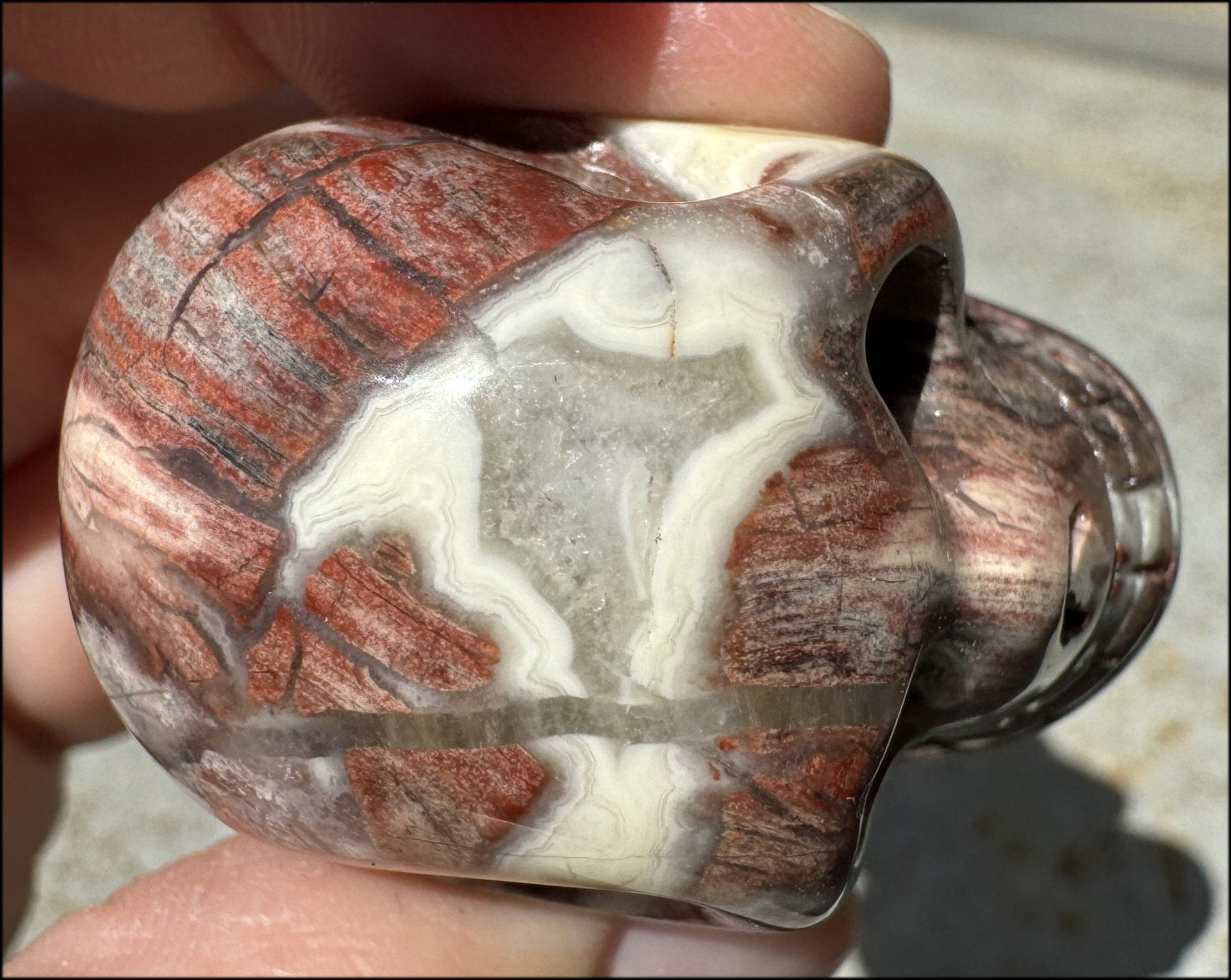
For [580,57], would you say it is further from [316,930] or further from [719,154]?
[316,930]

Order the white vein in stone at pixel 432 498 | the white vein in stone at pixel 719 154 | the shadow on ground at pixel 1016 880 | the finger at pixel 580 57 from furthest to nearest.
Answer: the shadow on ground at pixel 1016 880, the finger at pixel 580 57, the white vein in stone at pixel 719 154, the white vein in stone at pixel 432 498

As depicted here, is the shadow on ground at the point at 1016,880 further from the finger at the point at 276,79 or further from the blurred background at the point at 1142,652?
the finger at the point at 276,79

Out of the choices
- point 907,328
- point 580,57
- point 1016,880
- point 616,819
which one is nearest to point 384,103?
point 580,57

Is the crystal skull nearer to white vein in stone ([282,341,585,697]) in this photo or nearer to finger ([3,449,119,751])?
white vein in stone ([282,341,585,697])

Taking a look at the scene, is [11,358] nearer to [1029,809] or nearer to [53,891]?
[53,891]

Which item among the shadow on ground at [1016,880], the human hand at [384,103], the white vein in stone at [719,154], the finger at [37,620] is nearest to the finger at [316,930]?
the human hand at [384,103]

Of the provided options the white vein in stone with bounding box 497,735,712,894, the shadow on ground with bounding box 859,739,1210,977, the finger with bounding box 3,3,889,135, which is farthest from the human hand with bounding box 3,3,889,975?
the white vein in stone with bounding box 497,735,712,894

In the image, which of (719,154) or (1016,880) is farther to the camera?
(1016,880)
